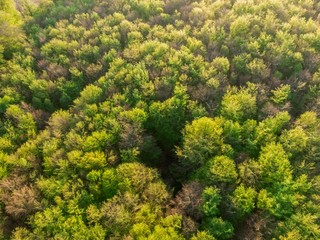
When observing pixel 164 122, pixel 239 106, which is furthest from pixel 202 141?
pixel 164 122

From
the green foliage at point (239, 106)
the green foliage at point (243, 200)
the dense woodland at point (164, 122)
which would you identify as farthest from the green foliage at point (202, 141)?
the green foliage at point (243, 200)

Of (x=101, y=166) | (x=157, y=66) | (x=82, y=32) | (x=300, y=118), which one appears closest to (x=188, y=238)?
(x=101, y=166)

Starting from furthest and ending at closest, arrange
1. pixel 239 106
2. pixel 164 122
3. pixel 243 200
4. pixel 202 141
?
pixel 164 122 < pixel 239 106 < pixel 202 141 < pixel 243 200

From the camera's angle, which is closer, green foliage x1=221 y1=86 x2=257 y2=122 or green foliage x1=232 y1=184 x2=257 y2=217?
green foliage x1=232 y1=184 x2=257 y2=217

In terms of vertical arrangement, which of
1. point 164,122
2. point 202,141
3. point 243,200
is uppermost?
point 202,141

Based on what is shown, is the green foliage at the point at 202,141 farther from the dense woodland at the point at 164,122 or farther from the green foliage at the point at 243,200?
the green foliage at the point at 243,200

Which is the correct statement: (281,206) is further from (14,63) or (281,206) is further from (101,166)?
(14,63)

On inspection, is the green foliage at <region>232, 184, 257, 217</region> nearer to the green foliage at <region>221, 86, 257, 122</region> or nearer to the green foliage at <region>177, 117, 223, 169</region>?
the green foliage at <region>177, 117, 223, 169</region>

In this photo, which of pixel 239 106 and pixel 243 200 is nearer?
pixel 243 200

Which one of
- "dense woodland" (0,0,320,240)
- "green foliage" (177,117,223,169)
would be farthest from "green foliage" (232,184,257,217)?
"green foliage" (177,117,223,169)

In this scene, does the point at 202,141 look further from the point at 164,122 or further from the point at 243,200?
the point at 243,200
